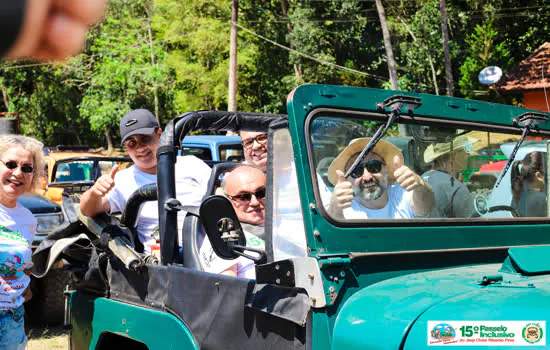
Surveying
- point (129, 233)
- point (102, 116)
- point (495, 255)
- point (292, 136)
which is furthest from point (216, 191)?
point (102, 116)

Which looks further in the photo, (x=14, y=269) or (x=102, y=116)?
(x=102, y=116)

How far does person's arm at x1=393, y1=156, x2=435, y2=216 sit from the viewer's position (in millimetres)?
2510

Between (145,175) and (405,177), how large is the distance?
2016 mm

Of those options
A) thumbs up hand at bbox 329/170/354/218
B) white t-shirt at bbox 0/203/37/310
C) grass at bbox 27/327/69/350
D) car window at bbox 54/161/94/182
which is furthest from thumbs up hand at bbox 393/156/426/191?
car window at bbox 54/161/94/182

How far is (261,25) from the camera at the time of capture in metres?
29.2

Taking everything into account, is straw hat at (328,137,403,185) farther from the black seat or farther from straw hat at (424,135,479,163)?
the black seat

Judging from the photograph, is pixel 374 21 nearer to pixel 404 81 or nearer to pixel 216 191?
pixel 404 81

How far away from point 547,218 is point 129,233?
1.93 metres

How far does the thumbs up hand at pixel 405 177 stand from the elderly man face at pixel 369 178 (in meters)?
0.05

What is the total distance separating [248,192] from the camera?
9.80 feet

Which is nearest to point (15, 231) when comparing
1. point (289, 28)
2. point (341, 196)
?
point (341, 196)

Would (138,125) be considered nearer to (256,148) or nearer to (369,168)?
(256,148)

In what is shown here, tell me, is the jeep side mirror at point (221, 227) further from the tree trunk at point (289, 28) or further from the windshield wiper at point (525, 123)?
the tree trunk at point (289, 28)

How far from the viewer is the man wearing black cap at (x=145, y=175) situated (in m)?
3.69
